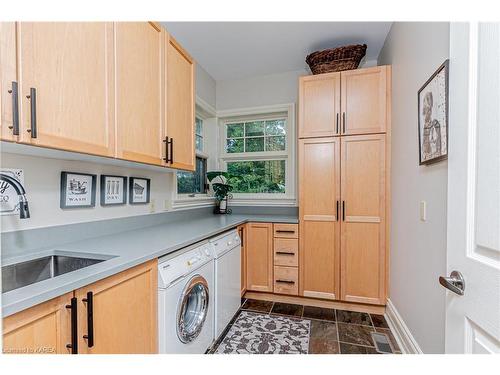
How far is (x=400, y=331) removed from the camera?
185 cm

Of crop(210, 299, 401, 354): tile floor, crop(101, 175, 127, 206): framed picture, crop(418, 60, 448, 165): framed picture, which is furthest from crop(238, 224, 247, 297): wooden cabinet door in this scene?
crop(418, 60, 448, 165): framed picture

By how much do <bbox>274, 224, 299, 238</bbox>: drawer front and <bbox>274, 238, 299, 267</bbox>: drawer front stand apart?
A: 4 cm

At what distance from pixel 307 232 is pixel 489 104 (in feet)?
6.44

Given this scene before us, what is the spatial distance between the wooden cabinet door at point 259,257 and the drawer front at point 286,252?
0.06 meters

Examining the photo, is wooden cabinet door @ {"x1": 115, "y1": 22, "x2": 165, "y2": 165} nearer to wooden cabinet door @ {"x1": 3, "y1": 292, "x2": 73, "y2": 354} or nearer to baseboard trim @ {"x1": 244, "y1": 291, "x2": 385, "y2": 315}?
wooden cabinet door @ {"x1": 3, "y1": 292, "x2": 73, "y2": 354}

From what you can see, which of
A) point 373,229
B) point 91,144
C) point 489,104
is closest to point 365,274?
point 373,229

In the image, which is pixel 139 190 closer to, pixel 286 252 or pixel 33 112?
pixel 33 112

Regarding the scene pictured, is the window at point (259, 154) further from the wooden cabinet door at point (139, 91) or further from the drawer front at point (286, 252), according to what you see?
the wooden cabinet door at point (139, 91)

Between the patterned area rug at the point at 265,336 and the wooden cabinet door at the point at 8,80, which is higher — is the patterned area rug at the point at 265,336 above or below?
below

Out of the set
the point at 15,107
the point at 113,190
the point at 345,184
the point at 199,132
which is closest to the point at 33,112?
the point at 15,107

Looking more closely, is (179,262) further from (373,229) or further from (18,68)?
(373,229)

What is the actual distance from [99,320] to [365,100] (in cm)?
259

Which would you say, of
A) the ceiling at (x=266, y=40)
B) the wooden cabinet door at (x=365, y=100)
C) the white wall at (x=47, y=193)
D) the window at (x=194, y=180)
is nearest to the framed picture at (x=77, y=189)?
the white wall at (x=47, y=193)

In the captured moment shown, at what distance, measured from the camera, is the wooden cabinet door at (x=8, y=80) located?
0.83m
